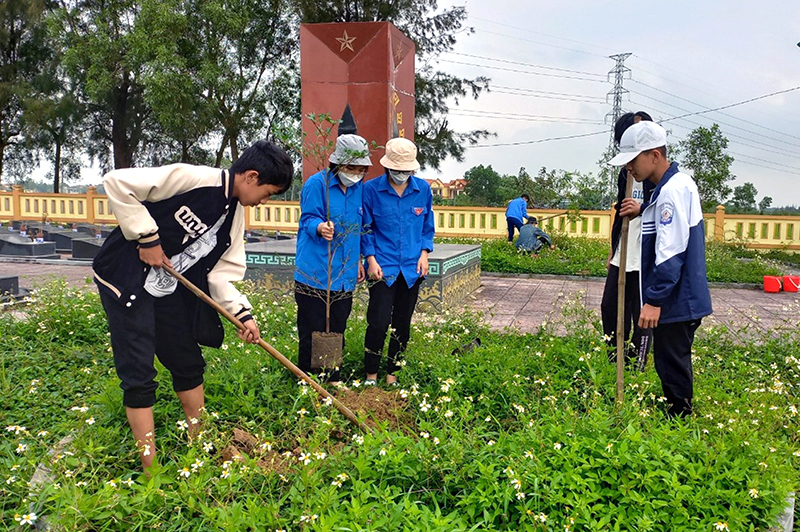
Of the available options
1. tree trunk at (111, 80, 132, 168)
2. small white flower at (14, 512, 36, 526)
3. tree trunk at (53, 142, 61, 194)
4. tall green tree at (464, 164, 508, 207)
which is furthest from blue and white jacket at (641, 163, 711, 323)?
tall green tree at (464, 164, 508, 207)

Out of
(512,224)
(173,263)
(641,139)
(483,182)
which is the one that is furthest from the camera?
(483,182)

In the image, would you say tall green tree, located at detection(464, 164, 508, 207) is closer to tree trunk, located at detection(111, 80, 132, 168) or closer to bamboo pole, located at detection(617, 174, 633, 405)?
tree trunk, located at detection(111, 80, 132, 168)

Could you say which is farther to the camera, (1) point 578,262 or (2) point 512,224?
(2) point 512,224

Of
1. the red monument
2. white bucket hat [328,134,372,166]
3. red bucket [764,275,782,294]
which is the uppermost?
the red monument

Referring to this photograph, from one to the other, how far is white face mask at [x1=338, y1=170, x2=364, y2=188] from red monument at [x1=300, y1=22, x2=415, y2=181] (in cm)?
294

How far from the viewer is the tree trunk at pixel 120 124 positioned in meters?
25.9

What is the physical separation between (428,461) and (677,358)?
1.40m

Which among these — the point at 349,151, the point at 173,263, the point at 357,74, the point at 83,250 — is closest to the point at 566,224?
the point at 357,74

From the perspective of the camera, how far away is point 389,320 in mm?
3748

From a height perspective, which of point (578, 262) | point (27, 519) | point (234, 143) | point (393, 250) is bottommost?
point (27, 519)

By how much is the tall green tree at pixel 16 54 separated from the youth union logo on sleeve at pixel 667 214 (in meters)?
28.8

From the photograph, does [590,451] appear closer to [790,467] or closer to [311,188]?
[790,467]

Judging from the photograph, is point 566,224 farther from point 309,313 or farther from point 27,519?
point 27,519

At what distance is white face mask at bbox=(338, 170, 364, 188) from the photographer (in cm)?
360
